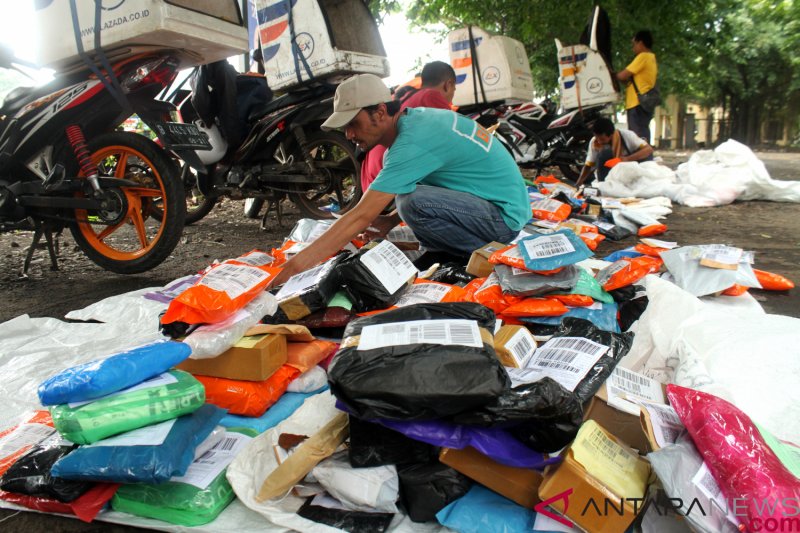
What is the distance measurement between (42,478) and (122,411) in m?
0.23

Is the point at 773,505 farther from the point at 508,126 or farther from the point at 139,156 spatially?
the point at 508,126

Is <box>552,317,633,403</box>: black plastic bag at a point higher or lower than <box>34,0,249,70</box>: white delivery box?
lower

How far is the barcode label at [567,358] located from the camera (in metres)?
1.15

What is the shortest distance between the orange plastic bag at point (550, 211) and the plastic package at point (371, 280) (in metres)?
1.83

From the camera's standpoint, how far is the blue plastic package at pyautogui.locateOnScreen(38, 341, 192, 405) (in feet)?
3.39

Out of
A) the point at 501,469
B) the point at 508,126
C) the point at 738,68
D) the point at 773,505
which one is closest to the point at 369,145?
the point at 501,469

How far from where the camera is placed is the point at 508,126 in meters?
6.66

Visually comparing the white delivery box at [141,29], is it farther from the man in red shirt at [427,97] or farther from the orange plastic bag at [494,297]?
the orange plastic bag at [494,297]

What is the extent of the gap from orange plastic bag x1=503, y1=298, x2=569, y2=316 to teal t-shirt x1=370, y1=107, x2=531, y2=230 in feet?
2.24

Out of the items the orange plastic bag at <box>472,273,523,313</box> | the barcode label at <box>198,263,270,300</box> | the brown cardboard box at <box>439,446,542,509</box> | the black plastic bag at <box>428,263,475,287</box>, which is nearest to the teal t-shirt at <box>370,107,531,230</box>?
the black plastic bag at <box>428,263,475,287</box>

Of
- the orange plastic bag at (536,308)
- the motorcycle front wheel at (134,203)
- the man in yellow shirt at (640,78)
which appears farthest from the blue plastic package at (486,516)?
the man in yellow shirt at (640,78)

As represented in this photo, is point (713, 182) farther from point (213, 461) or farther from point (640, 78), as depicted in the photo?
point (213, 461)

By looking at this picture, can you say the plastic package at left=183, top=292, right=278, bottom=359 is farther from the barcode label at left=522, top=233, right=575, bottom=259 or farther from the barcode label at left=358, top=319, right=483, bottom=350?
the barcode label at left=522, top=233, right=575, bottom=259

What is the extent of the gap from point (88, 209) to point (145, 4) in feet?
3.45
